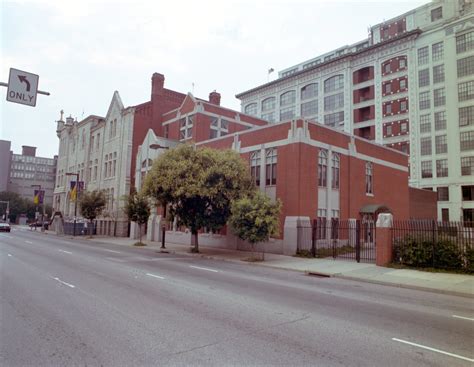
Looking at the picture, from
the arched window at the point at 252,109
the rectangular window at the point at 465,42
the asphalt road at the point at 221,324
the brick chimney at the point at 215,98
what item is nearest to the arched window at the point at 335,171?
the asphalt road at the point at 221,324

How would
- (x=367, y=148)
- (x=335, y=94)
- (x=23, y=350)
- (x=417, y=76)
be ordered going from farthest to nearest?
(x=335, y=94) < (x=417, y=76) < (x=367, y=148) < (x=23, y=350)

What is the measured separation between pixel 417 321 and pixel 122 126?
48.0 meters

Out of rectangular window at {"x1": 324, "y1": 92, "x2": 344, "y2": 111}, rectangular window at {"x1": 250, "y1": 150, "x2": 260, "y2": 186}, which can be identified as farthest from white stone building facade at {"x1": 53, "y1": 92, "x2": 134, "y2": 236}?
rectangular window at {"x1": 324, "y1": 92, "x2": 344, "y2": 111}

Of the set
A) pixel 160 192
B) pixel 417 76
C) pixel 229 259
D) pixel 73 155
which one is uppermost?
pixel 417 76

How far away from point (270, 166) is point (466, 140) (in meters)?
36.7

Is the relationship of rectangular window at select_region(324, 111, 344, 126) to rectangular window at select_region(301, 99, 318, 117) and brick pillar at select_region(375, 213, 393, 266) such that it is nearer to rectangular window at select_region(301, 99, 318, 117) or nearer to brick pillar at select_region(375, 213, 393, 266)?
rectangular window at select_region(301, 99, 318, 117)

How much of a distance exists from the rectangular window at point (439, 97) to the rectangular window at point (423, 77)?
6.07ft

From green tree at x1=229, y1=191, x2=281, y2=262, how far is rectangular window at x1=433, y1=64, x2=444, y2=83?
43.0 metres

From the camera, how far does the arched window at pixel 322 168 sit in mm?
26469

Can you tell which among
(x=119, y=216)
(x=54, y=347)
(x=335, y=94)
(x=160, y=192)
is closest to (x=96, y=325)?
(x=54, y=347)

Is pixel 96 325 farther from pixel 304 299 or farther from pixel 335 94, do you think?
pixel 335 94

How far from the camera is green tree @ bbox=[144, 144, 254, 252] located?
22.5m

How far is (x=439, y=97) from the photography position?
5091cm

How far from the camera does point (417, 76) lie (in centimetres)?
5275
